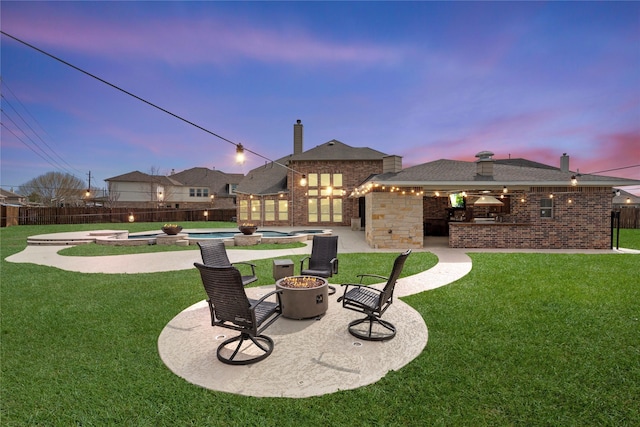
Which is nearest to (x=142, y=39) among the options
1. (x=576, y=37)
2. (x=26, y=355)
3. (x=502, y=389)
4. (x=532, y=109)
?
(x=26, y=355)

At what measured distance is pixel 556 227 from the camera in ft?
42.0

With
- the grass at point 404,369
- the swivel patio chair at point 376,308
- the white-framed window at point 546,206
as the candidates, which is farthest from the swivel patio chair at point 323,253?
the white-framed window at point 546,206

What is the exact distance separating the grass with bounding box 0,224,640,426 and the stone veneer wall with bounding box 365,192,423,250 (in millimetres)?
6540

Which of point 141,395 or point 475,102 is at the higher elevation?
point 475,102

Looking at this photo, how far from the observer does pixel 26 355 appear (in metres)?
3.70

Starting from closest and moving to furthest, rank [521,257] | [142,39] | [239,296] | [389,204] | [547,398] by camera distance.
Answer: [547,398], [239,296], [142,39], [521,257], [389,204]

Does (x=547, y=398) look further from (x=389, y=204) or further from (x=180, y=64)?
(x=180, y=64)

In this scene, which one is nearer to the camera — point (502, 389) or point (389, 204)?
point (502, 389)

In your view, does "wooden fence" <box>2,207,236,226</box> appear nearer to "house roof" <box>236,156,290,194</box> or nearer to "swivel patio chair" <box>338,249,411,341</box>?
"house roof" <box>236,156,290,194</box>

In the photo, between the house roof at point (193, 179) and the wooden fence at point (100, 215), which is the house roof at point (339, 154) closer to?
the wooden fence at point (100, 215)

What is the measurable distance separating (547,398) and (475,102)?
21.4m

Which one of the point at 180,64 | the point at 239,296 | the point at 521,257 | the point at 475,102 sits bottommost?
the point at 521,257

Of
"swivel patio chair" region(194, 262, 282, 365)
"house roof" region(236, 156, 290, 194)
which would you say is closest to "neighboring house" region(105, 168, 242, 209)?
"house roof" region(236, 156, 290, 194)

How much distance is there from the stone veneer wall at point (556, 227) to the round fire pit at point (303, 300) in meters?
9.95
